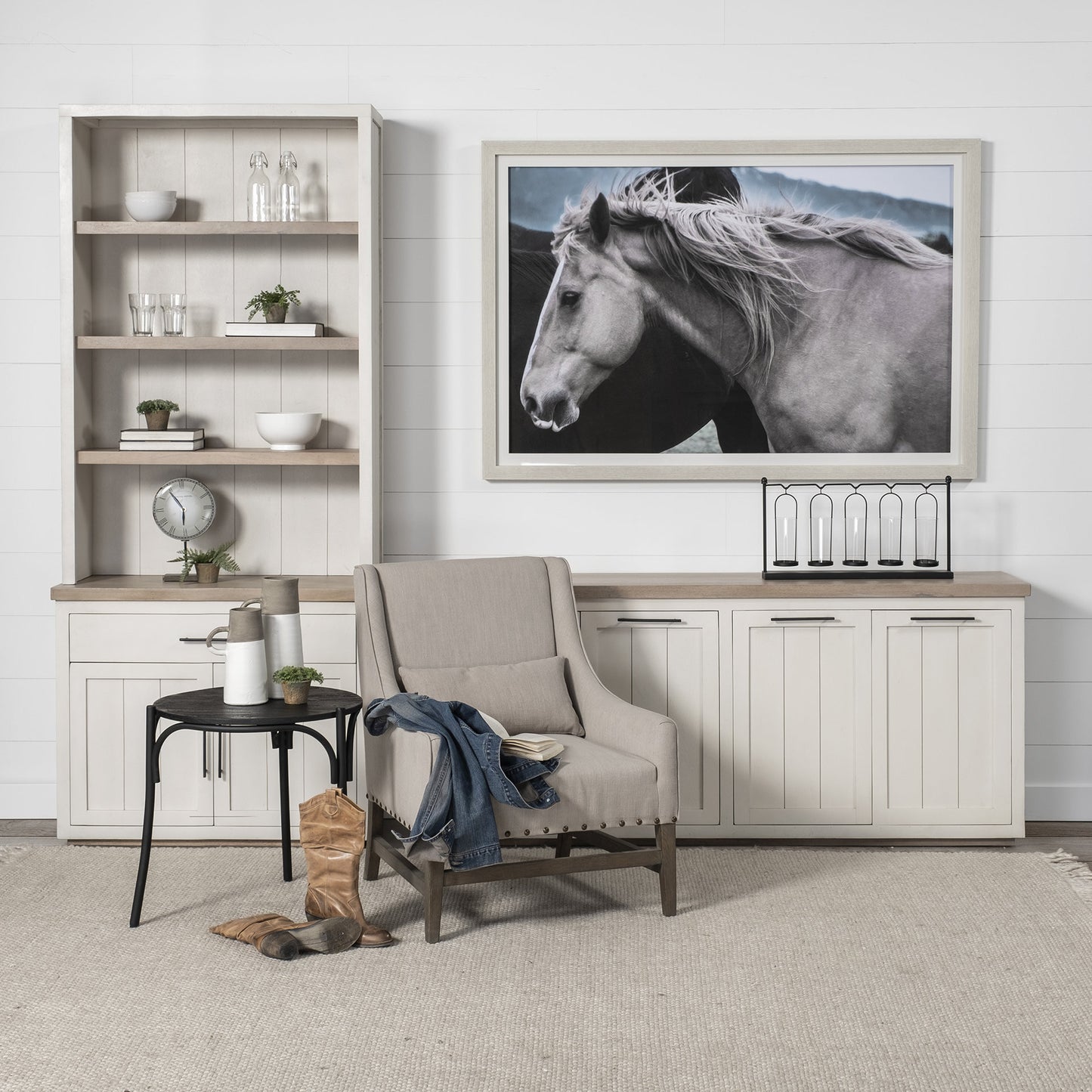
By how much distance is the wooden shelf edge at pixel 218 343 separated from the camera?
390 centimetres

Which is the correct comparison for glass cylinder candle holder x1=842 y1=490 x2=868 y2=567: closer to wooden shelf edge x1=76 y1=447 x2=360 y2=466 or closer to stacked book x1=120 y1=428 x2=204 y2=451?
wooden shelf edge x1=76 y1=447 x2=360 y2=466

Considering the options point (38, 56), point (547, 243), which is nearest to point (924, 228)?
point (547, 243)

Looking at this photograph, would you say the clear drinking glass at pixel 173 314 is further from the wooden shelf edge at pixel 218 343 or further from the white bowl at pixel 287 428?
the white bowl at pixel 287 428

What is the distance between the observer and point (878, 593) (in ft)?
12.5

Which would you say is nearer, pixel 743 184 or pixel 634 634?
pixel 634 634

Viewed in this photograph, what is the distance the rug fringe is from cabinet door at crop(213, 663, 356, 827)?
2186 mm

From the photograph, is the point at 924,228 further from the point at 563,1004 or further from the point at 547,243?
the point at 563,1004

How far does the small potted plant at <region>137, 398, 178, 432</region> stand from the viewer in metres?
3.99

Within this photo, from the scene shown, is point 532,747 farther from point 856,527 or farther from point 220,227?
point 220,227

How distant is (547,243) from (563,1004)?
8.05 feet

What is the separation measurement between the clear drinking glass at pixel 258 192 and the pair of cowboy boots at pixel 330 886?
1917mm

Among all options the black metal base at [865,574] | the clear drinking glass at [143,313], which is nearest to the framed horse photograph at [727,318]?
the black metal base at [865,574]

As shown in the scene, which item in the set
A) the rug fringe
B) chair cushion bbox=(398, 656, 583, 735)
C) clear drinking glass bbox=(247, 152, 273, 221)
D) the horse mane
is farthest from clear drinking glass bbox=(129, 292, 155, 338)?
the rug fringe

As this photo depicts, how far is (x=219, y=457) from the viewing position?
391 centimetres
